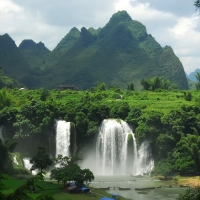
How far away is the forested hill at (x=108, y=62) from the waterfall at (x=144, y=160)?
2638 inches

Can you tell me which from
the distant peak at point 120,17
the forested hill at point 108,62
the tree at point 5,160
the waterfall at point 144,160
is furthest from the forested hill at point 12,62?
the tree at point 5,160

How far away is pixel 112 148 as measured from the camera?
36.8 metres

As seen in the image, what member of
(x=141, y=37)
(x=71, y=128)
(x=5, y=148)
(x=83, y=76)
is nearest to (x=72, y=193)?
(x=5, y=148)

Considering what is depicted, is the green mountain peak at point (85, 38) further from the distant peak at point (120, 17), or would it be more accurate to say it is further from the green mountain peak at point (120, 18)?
the distant peak at point (120, 17)

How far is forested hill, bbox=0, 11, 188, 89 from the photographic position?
358 ft

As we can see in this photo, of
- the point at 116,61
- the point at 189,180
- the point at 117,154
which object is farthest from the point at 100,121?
the point at 116,61

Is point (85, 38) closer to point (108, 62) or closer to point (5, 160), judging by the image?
point (108, 62)

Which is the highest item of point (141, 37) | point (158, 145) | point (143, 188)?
point (141, 37)

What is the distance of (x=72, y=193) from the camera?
23688 mm

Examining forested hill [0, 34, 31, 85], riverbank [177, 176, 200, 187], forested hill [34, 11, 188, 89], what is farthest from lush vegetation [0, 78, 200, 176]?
forested hill [0, 34, 31, 85]

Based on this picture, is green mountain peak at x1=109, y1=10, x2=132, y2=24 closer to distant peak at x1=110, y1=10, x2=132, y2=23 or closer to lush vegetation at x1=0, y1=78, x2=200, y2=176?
distant peak at x1=110, y1=10, x2=132, y2=23

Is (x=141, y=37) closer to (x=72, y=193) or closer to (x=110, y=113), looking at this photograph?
(x=110, y=113)

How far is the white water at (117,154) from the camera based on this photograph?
119 ft

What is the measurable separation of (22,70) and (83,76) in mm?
17168
